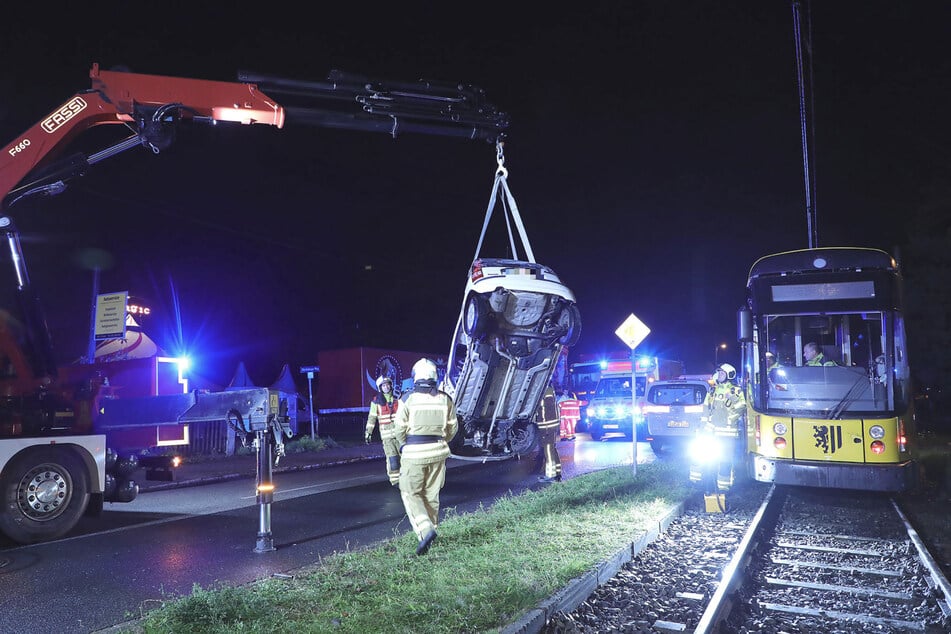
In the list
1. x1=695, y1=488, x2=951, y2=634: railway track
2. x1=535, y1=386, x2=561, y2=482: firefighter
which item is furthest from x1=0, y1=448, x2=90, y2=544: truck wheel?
x1=695, y1=488, x2=951, y2=634: railway track

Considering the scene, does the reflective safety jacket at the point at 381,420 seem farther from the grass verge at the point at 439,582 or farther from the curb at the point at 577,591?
the curb at the point at 577,591

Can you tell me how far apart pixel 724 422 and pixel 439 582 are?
20.0ft

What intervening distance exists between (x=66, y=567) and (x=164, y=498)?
524cm

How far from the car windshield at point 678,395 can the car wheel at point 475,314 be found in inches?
409

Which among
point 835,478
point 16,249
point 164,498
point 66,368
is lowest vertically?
point 164,498

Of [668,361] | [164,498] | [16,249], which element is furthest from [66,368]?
[668,361]

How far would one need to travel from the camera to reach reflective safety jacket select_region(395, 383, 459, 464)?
672cm

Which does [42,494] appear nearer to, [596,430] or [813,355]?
[813,355]

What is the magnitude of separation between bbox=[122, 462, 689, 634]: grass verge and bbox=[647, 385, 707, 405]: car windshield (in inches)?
324

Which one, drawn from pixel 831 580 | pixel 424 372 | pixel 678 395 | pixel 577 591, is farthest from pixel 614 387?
pixel 577 591

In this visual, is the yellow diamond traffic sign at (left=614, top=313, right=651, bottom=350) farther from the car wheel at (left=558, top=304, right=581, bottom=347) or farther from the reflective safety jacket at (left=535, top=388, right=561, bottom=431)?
the car wheel at (left=558, top=304, right=581, bottom=347)

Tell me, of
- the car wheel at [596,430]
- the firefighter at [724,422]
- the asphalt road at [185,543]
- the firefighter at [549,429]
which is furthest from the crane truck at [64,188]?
the car wheel at [596,430]

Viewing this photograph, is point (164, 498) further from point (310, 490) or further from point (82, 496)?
point (82, 496)

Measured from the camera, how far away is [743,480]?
1241 centimetres
